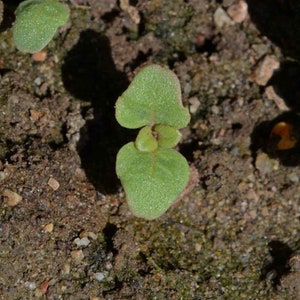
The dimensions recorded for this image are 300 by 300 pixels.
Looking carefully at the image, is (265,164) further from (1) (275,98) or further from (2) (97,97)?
(2) (97,97)

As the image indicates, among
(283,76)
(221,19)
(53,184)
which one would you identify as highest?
(221,19)

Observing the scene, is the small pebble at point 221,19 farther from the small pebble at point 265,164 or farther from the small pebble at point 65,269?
the small pebble at point 65,269

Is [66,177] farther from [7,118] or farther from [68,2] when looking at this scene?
[68,2]

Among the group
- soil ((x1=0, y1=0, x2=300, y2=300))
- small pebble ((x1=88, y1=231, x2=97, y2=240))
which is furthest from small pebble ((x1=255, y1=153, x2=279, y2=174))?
small pebble ((x1=88, y1=231, x2=97, y2=240))

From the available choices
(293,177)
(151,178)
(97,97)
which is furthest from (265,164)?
(97,97)

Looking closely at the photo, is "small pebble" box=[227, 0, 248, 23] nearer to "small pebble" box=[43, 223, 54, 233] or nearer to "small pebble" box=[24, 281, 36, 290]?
"small pebble" box=[43, 223, 54, 233]

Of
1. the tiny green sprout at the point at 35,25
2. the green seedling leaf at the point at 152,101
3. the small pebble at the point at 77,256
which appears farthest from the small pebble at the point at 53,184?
the tiny green sprout at the point at 35,25

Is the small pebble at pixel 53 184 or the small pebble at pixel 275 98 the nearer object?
the small pebble at pixel 53 184

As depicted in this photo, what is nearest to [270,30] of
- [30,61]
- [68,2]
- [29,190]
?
[68,2]
